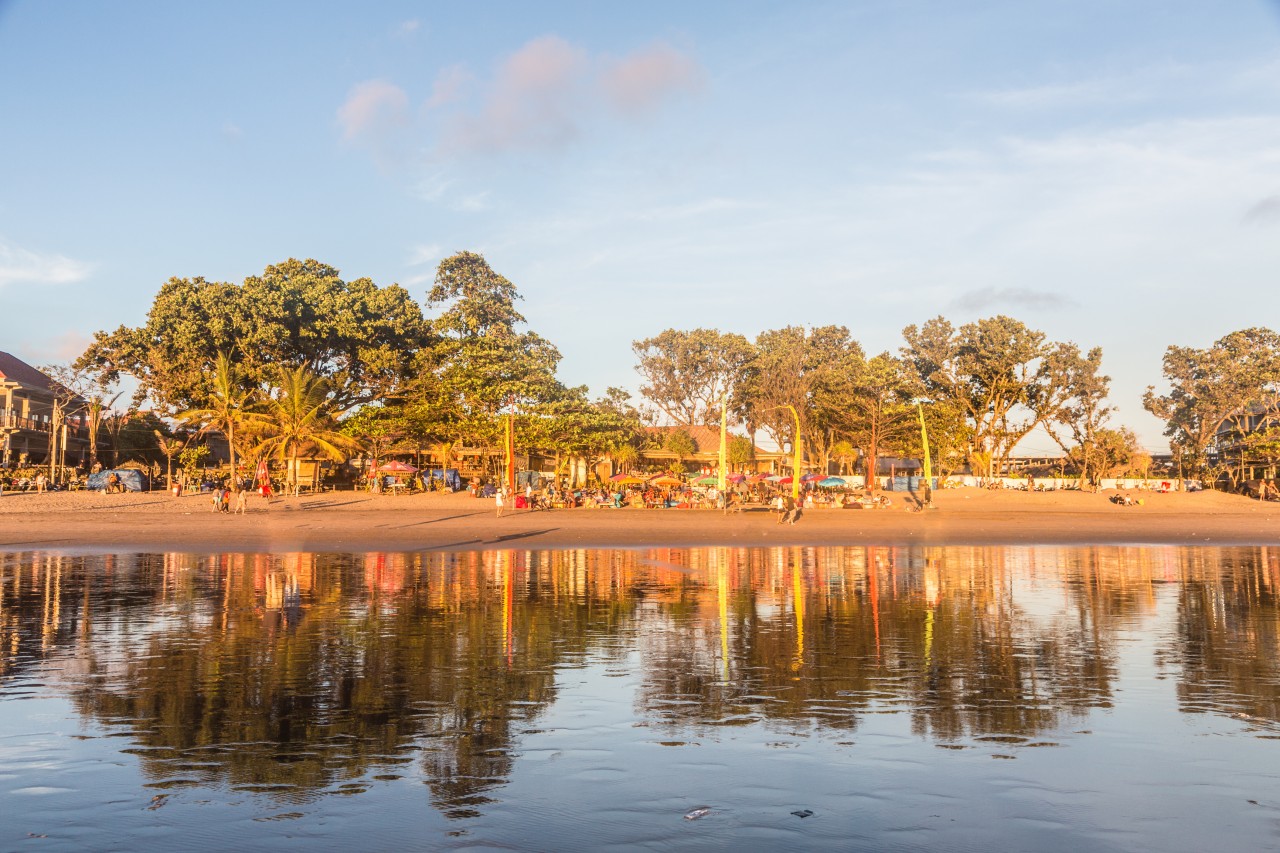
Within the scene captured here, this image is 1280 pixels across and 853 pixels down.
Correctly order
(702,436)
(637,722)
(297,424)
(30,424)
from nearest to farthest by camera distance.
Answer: (637,722) < (297,424) < (30,424) < (702,436)

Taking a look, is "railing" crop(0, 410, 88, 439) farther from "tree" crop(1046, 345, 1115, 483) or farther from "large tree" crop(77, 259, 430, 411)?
"tree" crop(1046, 345, 1115, 483)

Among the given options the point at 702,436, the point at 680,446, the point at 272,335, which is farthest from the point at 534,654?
the point at 702,436

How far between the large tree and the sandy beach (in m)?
9.81

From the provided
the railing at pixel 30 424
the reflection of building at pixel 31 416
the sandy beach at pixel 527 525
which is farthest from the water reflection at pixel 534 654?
the reflection of building at pixel 31 416

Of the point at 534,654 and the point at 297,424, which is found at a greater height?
the point at 297,424

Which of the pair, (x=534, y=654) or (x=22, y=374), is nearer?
(x=534, y=654)

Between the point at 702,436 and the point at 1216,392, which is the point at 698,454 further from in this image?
the point at 1216,392

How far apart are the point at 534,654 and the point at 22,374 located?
76538 millimetres

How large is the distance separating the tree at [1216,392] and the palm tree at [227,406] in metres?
70.1

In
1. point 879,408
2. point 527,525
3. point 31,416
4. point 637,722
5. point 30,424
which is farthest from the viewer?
point 879,408

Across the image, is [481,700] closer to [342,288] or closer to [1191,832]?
[1191,832]

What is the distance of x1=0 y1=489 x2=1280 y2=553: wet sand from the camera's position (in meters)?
31.9

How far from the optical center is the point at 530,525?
131ft

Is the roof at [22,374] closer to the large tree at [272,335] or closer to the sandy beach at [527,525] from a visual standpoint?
the large tree at [272,335]
